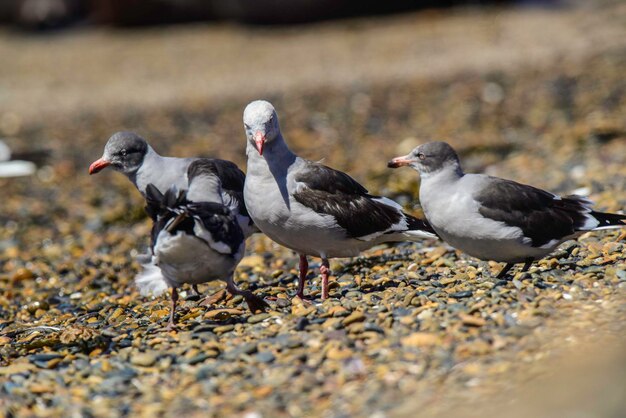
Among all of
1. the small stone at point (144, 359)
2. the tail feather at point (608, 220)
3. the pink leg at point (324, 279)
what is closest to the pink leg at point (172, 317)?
the small stone at point (144, 359)

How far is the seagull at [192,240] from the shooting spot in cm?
520

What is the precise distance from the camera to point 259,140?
552cm

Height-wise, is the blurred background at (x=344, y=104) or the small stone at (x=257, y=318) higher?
the blurred background at (x=344, y=104)

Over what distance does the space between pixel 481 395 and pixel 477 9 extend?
15506mm

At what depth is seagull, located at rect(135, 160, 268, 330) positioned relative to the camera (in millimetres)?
5203

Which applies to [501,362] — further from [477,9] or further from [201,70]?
[477,9]

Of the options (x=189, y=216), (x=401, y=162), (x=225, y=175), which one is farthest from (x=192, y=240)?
(x=401, y=162)

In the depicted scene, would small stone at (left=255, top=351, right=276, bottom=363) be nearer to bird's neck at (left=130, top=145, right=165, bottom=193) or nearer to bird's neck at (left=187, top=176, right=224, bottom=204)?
bird's neck at (left=187, top=176, right=224, bottom=204)

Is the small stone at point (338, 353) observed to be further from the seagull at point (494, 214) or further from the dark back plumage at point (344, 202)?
the seagull at point (494, 214)

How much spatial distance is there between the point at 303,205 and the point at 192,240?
31.4 inches

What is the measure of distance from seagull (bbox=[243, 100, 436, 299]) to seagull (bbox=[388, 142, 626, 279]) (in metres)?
0.39

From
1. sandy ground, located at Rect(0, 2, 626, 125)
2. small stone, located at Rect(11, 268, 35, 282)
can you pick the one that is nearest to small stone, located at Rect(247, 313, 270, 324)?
small stone, located at Rect(11, 268, 35, 282)

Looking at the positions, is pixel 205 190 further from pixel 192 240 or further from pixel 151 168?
pixel 192 240

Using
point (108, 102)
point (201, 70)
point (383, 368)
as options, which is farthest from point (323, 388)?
point (201, 70)
